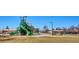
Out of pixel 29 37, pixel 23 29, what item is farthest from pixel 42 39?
pixel 23 29

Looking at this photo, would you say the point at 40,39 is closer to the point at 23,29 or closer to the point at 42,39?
the point at 42,39

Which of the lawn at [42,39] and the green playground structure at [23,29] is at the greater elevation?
the green playground structure at [23,29]

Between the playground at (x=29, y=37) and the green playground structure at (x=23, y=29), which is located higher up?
the green playground structure at (x=23, y=29)

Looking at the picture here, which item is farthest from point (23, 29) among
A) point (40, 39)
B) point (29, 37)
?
point (40, 39)

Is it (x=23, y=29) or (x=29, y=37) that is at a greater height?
(x=23, y=29)

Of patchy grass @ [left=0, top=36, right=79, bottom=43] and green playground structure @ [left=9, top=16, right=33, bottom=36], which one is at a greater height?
green playground structure @ [left=9, top=16, right=33, bottom=36]

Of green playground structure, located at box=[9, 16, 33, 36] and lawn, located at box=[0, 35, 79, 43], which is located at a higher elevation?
green playground structure, located at box=[9, 16, 33, 36]

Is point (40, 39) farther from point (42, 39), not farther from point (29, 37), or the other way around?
point (29, 37)

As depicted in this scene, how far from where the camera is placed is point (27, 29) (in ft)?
9.27

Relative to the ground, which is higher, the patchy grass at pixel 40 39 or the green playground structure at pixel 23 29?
the green playground structure at pixel 23 29
